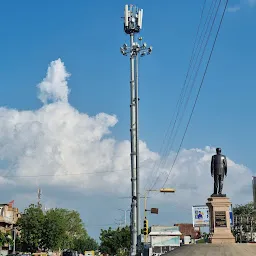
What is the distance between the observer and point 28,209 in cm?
8069

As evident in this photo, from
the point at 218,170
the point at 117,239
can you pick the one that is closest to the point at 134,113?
the point at 218,170

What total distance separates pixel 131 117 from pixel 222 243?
1747cm

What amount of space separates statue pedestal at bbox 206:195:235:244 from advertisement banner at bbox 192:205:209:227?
172 ft

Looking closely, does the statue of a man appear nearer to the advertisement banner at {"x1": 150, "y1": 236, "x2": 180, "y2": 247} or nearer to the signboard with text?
the signboard with text

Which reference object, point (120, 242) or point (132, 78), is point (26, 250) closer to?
point (120, 242)

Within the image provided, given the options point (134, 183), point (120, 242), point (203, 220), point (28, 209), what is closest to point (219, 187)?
point (134, 183)

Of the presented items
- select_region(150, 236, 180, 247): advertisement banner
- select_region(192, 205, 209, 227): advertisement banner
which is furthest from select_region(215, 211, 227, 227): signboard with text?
select_region(150, 236, 180, 247): advertisement banner

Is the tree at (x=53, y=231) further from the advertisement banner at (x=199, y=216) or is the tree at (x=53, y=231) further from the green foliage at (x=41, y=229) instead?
the advertisement banner at (x=199, y=216)

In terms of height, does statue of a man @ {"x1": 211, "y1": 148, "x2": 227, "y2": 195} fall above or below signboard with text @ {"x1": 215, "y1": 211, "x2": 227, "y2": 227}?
above

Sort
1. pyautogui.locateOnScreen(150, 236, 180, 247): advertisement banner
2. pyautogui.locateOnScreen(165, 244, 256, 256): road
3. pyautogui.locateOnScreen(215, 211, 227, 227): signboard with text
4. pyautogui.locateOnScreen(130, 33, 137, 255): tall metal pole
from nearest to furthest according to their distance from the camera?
pyautogui.locateOnScreen(165, 244, 256, 256): road
pyautogui.locateOnScreen(215, 211, 227, 227): signboard with text
pyautogui.locateOnScreen(130, 33, 137, 255): tall metal pole
pyautogui.locateOnScreen(150, 236, 180, 247): advertisement banner

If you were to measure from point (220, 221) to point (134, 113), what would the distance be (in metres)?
16.2

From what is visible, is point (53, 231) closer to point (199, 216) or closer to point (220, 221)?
point (199, 216)

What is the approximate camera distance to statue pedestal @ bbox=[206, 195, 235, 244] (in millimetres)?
23625

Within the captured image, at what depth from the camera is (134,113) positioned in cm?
3859
